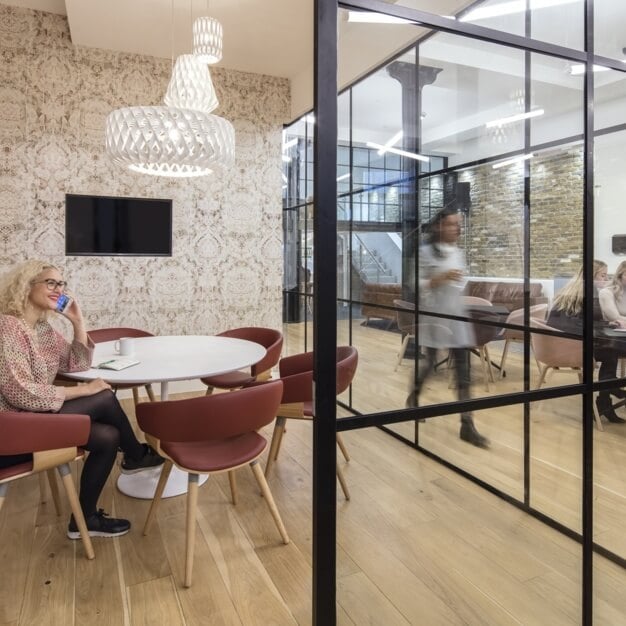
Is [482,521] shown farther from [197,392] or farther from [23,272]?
[197,392]

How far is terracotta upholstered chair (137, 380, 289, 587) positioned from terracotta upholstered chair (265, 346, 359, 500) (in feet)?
1.11

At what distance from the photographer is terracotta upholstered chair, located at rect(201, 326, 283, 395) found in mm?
3508

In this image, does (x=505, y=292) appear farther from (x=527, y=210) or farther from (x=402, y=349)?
(x=402, y=349)

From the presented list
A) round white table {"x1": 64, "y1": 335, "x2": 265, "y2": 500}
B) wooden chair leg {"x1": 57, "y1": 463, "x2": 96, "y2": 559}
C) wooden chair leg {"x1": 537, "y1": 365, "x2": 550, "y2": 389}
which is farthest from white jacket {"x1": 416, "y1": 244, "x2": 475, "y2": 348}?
wooden chair leg {"x1": 57, "y1": 463, "x2": 96, "y2": 559}

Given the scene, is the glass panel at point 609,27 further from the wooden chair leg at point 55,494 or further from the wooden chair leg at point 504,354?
the wooden chair leg at point 55,494

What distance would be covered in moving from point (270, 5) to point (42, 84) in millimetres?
2185

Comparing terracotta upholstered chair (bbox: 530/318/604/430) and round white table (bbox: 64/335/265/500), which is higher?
terracotta upholstered chair (bbox: 530/318/604/430)

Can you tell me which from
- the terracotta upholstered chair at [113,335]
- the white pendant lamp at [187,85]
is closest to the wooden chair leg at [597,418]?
the white pendant lamp at [187,85]

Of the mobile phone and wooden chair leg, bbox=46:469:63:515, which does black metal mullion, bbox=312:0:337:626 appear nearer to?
the mobile phone

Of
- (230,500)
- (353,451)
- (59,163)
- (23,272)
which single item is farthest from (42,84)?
(353,451)

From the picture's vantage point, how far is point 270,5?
3867mm

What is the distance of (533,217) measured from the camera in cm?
159

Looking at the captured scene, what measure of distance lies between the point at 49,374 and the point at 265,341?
179cm

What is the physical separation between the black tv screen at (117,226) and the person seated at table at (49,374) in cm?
222
